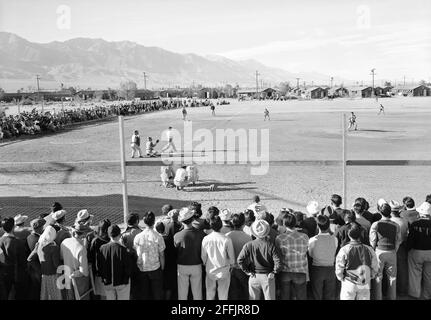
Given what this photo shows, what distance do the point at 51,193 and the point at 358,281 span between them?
11.1 m

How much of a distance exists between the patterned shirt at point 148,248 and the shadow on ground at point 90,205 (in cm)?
531

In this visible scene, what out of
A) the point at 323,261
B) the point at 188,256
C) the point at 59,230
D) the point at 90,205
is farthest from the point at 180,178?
the point at 323,261

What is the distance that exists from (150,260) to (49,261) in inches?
51.1

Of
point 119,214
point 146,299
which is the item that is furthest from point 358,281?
point 119,214

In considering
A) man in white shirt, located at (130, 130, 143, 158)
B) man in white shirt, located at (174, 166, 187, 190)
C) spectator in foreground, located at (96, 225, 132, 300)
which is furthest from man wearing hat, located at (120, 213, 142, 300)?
man in white shirt, located at (130, 130, 143, 158)

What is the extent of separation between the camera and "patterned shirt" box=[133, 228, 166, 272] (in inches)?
231

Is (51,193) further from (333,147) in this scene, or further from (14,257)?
(333,147)

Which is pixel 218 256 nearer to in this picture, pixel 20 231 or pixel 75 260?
pixel 75 260

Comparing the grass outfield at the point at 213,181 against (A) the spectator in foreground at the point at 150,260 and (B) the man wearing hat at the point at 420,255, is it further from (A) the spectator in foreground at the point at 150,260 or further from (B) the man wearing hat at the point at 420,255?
(A) the spectator in foreground at the point at 150,260

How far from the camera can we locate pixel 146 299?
6074mm

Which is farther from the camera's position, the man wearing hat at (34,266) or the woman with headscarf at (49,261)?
the man wearing hat at (34,266)

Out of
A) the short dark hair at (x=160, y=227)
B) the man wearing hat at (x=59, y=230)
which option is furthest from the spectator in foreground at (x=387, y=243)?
the man wearing hat at (x=59, y=230)

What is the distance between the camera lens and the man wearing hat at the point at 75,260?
5.75 m
